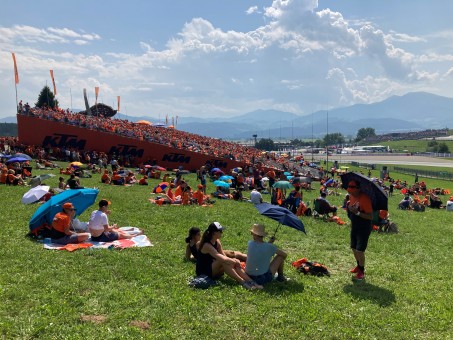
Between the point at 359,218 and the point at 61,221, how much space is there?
649 cm

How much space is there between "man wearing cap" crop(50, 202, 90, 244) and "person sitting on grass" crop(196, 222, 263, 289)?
11.4ft

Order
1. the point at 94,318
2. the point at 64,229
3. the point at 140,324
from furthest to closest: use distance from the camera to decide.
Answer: the point at 64,229, the point at 94,318, the point at 140,324

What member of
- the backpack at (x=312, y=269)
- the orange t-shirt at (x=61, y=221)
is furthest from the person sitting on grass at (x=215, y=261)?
the orange t-shirt at (x=61, y=221)

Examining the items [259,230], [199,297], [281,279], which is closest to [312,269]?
[281,279]

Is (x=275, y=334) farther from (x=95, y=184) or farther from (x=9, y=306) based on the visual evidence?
(x=95, y=184)

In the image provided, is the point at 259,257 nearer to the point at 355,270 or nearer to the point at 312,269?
the point at 312,269

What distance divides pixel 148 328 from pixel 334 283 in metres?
3.93

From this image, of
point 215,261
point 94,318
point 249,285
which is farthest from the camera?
point 215,261

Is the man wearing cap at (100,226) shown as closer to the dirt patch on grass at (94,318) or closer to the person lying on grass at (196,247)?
the person lying on grass at (196,247)

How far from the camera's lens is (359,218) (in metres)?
8.11

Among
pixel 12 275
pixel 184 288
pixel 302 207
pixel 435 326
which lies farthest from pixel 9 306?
pixel 302 207

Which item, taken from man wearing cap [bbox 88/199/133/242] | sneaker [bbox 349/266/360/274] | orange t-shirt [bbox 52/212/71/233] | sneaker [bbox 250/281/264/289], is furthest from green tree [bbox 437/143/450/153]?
orange t-shirt [bbox 52/212/71/233]

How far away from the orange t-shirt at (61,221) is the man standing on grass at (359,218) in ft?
20.3

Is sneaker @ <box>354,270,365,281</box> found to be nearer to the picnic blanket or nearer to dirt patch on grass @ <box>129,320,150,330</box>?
dirt patch on grass @ <box>129,320,150,330</box>
